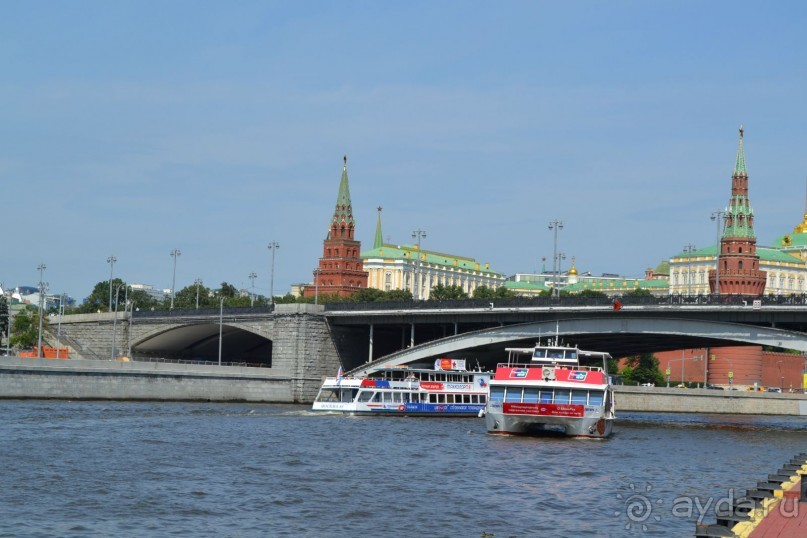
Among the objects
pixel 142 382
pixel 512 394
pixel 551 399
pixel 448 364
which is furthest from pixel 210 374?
pixel 551 399

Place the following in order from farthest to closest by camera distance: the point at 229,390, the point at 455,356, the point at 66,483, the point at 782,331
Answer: the point at 455,356
the point at 229,390
the point at 782,331
the point at 66,483

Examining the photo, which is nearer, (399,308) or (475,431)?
(475,431)

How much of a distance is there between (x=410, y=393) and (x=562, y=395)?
2040cm

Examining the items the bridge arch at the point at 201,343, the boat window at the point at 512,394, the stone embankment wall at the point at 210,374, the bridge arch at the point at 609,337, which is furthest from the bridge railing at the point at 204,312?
the boat window at the point at 512,394

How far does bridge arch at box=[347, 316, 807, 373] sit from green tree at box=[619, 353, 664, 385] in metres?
55.1

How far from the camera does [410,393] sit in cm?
8188

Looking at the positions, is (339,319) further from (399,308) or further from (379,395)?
(379,395)

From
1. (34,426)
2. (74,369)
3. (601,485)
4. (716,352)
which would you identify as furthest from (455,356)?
(716,352)

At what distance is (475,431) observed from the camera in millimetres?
68188

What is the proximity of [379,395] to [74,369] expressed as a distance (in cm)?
2124

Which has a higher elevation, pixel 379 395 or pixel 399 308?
pixel 399 308

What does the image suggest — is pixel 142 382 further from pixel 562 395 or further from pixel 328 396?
pixel 562 395

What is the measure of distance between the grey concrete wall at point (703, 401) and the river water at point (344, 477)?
119ft

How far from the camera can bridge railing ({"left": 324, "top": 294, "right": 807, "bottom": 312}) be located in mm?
77875
